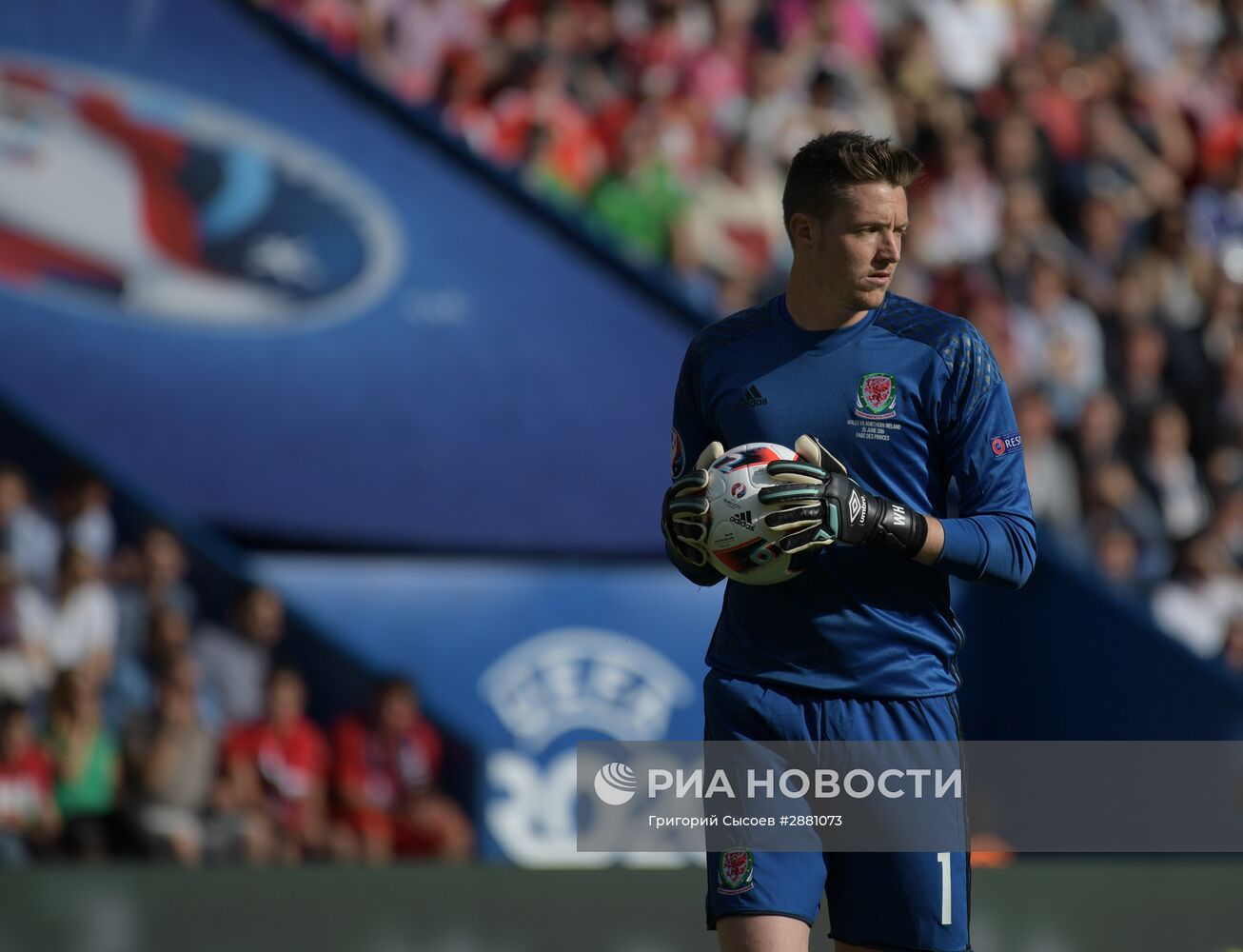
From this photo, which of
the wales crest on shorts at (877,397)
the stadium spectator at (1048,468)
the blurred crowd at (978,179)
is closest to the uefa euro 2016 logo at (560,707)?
the blurred crowd at (978,179)

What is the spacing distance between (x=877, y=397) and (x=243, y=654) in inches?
203

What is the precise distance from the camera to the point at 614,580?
8664 millimetres

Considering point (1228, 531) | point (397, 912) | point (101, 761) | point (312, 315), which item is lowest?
point (397, 912)

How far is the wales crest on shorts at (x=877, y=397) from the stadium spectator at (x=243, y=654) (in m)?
5.09

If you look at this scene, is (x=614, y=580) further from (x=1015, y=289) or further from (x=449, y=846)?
(x=1015, y=289)

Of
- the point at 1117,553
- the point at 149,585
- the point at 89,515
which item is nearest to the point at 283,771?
the point at 149,585

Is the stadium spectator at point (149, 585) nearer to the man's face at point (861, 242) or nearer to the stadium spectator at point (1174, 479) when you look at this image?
the stadium spectator at point (1174, 479)

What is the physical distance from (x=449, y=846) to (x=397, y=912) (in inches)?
51.3

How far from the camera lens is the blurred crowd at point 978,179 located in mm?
9625

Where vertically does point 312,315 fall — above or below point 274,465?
above

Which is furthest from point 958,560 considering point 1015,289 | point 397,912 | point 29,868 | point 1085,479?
point 1015,289

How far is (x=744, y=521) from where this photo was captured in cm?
359

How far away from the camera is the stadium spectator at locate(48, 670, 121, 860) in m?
7.68

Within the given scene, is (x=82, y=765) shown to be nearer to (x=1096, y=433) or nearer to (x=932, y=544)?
(x=932, y=544)
